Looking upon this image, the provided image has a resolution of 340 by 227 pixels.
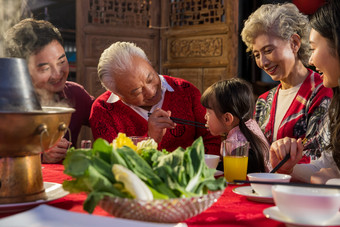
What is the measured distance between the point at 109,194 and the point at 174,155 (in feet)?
0.55

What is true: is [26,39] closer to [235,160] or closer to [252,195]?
[235,160]

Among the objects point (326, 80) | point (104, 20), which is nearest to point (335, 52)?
point (326, 80)

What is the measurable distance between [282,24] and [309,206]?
1.63 metres

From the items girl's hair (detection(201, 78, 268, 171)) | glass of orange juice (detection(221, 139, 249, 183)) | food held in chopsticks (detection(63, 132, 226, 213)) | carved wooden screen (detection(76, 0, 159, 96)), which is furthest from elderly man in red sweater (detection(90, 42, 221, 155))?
carved wooden screen (detection(76, 0, 159, 96))

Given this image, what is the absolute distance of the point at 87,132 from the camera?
429 cm

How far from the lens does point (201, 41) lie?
410cm

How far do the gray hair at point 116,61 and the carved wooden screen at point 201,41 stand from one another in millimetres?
1761

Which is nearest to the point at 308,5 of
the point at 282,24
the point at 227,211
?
the point at 282,24

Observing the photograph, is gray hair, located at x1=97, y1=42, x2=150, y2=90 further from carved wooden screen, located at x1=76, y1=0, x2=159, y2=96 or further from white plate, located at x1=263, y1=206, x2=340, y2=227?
carved wooden screen, located at x1=76, y1=0, x2=159, y2=96

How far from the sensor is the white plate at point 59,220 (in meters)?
0.72

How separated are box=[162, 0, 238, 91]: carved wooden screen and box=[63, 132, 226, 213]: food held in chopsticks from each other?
3.13 metres

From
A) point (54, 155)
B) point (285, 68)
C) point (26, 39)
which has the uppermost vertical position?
point (26, 39)

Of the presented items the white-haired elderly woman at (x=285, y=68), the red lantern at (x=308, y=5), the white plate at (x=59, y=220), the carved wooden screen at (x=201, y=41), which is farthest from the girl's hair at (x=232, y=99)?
the red lantern at (x=308, y=5)

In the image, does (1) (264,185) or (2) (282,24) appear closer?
(1) (264,185)
